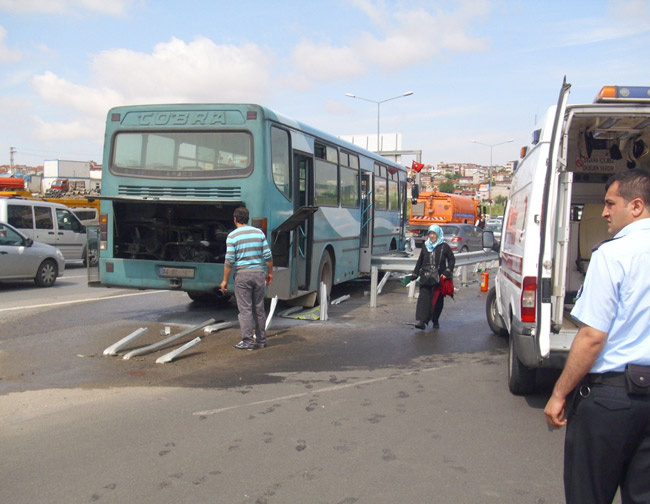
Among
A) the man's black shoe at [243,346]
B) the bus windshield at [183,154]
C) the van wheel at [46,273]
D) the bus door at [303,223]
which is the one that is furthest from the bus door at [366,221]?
the van wheel at [46,273]

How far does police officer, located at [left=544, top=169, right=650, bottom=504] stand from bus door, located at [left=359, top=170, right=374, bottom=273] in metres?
11.4

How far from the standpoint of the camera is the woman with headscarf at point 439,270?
9.53 metres

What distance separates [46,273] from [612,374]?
14.0 m

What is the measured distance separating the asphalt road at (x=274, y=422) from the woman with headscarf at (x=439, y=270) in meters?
0.46

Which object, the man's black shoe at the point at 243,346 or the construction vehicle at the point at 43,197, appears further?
the construction vehicle at the point at 43,197

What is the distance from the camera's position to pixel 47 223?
17.9 m

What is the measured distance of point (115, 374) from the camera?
261 inches

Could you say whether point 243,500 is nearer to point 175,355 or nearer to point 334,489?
point 334,489

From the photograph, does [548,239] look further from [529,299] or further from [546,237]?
[529,299]

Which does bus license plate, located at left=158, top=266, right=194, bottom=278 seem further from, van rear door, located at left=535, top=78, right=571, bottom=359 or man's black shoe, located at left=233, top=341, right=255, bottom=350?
van rear door, located at left=535, top=78, right=571, bottom=359

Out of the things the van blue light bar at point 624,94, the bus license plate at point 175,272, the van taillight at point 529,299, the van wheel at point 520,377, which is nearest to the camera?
the van blue light bar at point 624,94

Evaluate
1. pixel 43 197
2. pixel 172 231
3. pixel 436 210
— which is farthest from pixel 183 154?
pixel 436 210

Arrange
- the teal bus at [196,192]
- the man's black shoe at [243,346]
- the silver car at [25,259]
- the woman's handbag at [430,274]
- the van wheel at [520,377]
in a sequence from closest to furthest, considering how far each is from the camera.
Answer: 1. the van wheel at [520,377]
2. the man's black shoe at [243,346]
3. the teal bus at [196,192]
4. the woman's handbag at [430,274]
5. the silver car at [25,259]

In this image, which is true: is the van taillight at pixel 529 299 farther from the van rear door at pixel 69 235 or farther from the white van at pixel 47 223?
the van rear door at pixel 69 235
